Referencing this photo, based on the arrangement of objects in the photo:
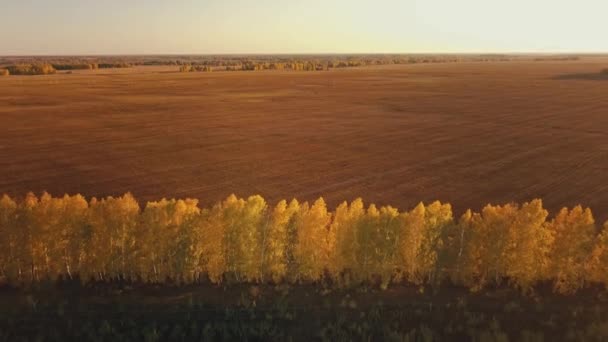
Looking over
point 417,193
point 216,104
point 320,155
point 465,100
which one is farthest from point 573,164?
point 216,104

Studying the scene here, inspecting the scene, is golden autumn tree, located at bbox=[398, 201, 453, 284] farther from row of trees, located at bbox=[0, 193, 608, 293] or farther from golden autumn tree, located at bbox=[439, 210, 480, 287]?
golden autumn tree, located at bbox=[439, 210, 480, 287]

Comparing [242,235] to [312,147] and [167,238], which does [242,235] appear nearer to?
[167,238]

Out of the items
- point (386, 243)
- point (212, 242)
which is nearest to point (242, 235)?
point (212, 242)

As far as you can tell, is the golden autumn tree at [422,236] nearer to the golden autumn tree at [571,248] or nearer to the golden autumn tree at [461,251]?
the golden autumn tree at [461,251]

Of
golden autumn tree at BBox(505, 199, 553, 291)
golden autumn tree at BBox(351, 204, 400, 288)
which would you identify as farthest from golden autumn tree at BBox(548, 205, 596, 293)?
golden autumn tree at BBox(351, 204, 400, 288)

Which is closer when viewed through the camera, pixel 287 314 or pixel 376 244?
pixel 287 314

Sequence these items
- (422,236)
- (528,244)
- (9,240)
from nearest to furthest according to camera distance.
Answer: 1. (528,244)
2. (9,240)
3. (422,236)
